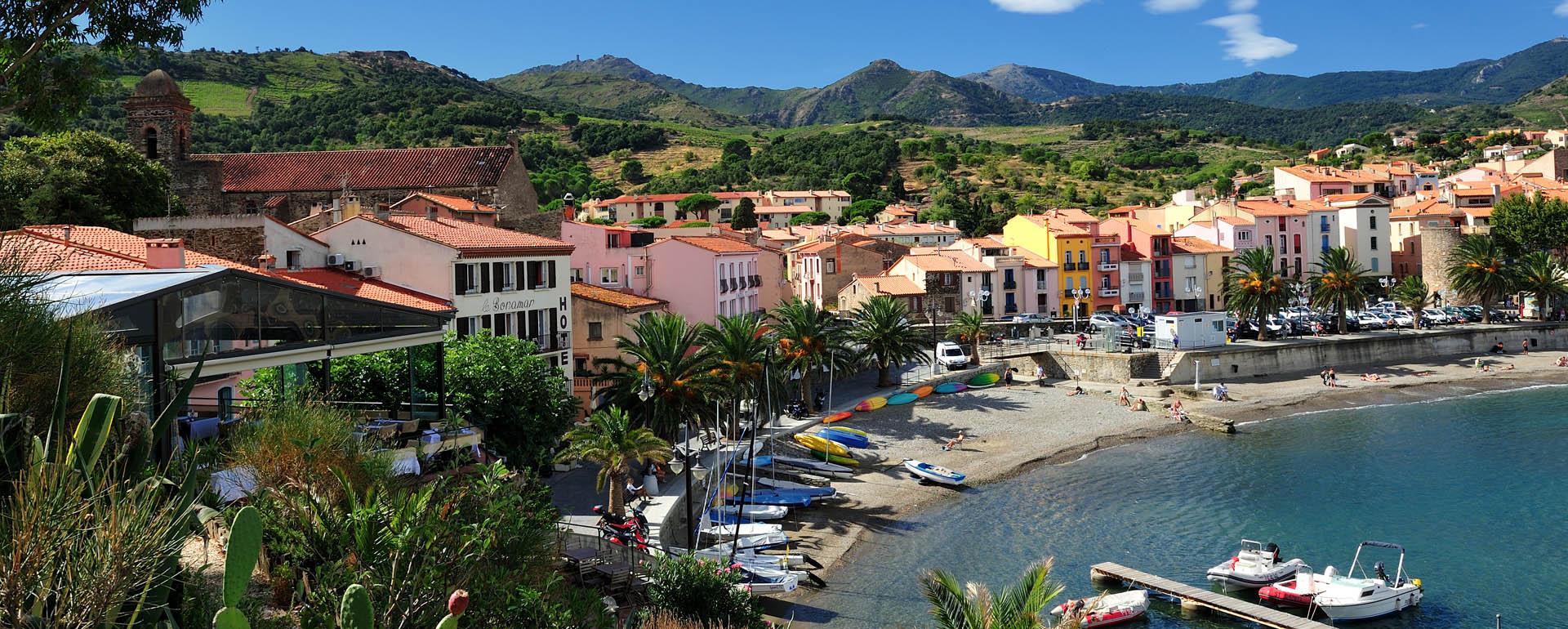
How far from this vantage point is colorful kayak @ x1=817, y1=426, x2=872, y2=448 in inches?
1631

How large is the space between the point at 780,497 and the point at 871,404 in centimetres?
1464

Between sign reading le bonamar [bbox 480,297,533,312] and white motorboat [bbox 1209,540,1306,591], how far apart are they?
21.2 m

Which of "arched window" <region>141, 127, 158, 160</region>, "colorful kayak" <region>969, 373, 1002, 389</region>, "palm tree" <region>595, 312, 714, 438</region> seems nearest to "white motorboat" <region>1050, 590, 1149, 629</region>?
"palm tree" <region>595, 312, 714, 438</region>

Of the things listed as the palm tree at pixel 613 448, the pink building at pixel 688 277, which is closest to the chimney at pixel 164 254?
the palm tree at pixel 613 448

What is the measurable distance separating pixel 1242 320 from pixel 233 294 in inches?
2428

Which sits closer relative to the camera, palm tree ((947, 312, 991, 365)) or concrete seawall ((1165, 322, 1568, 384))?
palm tree ((947, 312, 991, 365))

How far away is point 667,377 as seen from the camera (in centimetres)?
3284

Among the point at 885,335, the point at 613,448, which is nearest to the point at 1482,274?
the point at 885,335

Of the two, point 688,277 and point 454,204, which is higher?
point 454,204

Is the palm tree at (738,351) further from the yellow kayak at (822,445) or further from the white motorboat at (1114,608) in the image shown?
the white motorboat at (1114,608)

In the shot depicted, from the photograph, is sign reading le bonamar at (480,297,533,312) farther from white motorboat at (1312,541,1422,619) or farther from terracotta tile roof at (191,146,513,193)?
white motorboat at (1312,541,1422,619)

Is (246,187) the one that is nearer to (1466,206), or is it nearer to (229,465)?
(229,465)

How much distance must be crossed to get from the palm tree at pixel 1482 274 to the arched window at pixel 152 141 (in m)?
74.8

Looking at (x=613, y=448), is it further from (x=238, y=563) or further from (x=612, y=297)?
(x=238, y=563)
